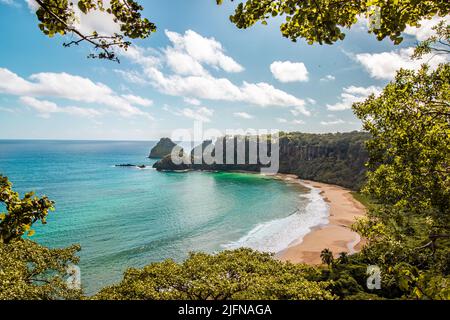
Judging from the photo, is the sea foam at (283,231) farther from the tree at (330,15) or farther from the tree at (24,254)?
the tree at (330,15)

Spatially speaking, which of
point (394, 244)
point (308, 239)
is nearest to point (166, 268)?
point (394, 244)

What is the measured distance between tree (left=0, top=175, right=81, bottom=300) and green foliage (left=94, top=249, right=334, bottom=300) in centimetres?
305

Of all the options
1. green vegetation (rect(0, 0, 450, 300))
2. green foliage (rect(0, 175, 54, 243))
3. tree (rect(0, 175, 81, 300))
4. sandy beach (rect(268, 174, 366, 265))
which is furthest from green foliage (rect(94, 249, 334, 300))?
sandy beach (rect(268, 174, 366, 265))

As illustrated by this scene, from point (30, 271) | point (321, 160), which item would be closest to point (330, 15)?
point (30, 271)

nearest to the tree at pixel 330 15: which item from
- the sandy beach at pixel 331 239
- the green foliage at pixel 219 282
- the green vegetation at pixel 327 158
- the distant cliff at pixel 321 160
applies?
the green foliage at pixel 219 282

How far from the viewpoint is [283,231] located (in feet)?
178

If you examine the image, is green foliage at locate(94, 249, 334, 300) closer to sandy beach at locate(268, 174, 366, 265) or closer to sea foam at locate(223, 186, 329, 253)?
sandy beach at locate(268, 174, 366, 265)

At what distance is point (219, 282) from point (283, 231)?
39570 millimetres

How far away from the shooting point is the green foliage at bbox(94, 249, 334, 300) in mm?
16047

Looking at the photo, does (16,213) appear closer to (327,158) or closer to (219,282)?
(219,282)

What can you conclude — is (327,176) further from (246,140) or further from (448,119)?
(448,119)

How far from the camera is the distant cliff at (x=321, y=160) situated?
113250mm
